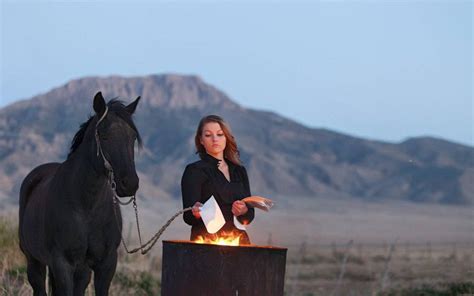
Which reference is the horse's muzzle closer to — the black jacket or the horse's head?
the horse's head

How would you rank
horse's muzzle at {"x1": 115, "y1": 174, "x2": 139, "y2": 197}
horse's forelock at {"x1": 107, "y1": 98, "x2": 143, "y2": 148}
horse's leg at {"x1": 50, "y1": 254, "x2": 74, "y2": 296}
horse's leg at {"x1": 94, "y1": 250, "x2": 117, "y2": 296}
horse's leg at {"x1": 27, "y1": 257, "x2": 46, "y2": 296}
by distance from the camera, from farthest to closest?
horse's leg at {"x1": 27, "y1": 257, "x2": 46, "y2": 296} → horse's leg at {"x1": 94, "y1": 250, "x2": 117, "y2": 296} → horse's leg at {"x1": 50, "y1": 254, "x2": 74, "y2": 296} → horse's forelock at {"x1": 107, "y1": 98, "x2": 143, "y2": 148} → horse's muzzle at {"x1": 115, "y1": 174, "x2": 139, "y2": 197}

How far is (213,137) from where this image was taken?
6.96m

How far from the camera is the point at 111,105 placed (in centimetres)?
740

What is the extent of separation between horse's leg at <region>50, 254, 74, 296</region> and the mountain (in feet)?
228

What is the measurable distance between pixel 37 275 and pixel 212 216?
10.7 feet

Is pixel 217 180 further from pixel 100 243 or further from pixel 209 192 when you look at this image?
pixel 100 243

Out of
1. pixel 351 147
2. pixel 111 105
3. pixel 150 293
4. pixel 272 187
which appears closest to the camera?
pixel 111 105

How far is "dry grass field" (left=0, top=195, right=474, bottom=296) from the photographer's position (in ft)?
44.8

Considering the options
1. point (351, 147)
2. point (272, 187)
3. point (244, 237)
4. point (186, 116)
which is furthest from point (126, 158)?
point (186, 116)

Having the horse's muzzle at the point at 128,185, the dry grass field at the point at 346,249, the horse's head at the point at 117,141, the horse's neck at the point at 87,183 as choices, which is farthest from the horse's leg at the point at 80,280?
the dry grass field at the point at 346,249

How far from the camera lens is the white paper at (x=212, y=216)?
6.68 meters

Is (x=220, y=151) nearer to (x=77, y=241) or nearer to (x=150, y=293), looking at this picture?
(x=77, y=241)

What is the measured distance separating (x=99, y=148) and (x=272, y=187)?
96.8 meters

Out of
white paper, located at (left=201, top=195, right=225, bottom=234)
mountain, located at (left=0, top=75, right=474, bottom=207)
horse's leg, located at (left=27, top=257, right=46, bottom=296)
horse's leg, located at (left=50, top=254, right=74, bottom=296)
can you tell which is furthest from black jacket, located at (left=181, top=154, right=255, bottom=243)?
mountain, located at (left=0, top=75, right=474, bottom=207)
